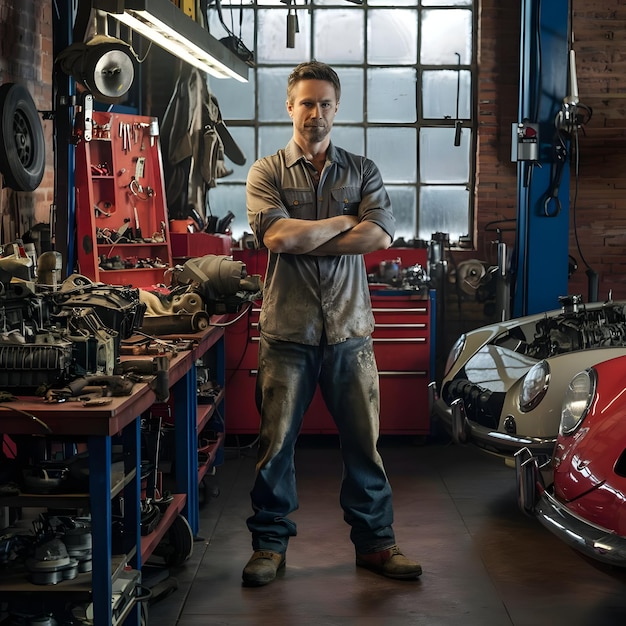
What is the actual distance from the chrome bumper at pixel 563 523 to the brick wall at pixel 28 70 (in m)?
2.77

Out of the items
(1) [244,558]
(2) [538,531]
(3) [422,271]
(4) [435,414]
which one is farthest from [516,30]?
(1) [244,558]

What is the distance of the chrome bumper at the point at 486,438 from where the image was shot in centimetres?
389

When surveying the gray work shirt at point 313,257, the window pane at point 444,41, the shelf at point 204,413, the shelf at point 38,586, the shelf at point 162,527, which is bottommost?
the shelf at point 162,527

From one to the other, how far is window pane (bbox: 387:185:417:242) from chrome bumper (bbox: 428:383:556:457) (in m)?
3.02

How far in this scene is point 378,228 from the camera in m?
3.51

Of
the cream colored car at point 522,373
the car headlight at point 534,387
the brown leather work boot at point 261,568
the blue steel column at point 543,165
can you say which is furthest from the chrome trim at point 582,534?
→ the blue steel column at point 543,165

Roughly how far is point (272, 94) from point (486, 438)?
4.11 m

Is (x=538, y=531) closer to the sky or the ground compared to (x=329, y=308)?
closer to the ground

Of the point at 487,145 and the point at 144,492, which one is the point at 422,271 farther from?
the point at 144,492

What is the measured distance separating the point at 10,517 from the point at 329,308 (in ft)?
5.30

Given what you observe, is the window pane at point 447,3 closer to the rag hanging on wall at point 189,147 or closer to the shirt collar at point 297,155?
the rag hanging on wall at point 189,147

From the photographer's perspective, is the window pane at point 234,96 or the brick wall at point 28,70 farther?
the window pane at point 234,96

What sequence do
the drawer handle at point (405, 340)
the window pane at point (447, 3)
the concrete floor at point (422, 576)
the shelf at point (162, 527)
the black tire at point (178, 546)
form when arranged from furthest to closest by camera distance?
the window pane at point (447, 3)
the drawer handle at point (405, 340)
the black tire at point (178, 546)
the concrete floor at point (422, 576)
the shelf at point (162, 527)

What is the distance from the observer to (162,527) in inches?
133
